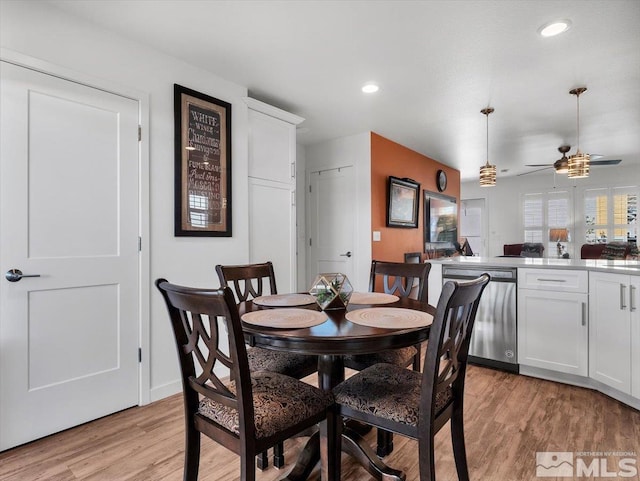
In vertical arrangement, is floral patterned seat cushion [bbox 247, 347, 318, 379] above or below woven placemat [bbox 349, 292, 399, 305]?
below

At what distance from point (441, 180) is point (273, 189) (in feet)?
12.4

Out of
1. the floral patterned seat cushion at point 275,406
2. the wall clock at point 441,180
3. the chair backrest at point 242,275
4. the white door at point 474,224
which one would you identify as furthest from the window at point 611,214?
the floral patterned seat cushion at point 275,406

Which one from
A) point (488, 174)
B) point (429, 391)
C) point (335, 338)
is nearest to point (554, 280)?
point (488, 174)

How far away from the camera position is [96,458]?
1777mm

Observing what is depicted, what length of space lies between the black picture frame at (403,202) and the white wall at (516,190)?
3843 mm

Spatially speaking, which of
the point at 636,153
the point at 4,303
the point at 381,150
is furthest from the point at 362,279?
the point at 636,153

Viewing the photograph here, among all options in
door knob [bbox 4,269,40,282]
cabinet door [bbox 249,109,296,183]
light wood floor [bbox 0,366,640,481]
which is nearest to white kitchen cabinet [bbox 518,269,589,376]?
light wood floor [bbox 0,366,640,481]

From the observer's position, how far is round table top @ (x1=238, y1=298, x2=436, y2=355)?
122 cm

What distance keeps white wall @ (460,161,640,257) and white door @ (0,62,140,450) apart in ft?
25.2

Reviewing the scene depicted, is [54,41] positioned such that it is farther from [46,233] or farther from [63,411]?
[63,411]

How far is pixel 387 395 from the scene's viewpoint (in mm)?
1355

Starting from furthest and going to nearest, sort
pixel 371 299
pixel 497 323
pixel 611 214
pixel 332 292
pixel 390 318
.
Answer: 1. pixel 611 214
2. pixel 497 323
3. pixel 371 299
4. pixel 332 292
5. pixel 390 318

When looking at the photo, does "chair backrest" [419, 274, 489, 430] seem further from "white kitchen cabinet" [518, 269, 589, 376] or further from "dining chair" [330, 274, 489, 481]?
"white kitchen cabinet" [518, 269, 589, 376]

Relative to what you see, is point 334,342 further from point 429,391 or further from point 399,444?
point 399,444
